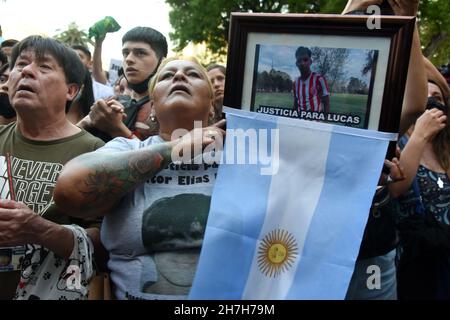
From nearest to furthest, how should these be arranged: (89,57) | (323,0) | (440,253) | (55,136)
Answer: (55,136)
(440,253)
(89,57)
(323,0)

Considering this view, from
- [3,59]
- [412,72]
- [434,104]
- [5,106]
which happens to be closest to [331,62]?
[412,72]

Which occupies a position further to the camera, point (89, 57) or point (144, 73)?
point (89, 57)

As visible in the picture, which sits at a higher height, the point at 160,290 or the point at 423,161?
the point at 423,161

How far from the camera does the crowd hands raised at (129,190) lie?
5.85ft

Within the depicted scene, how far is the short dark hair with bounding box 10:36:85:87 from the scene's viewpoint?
2.25m

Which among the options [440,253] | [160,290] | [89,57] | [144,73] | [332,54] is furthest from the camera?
[89,57]

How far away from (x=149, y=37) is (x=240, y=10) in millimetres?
14266

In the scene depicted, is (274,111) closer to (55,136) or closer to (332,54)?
(332,54)

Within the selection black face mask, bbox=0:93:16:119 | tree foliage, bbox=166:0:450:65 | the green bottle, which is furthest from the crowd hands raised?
tree foliage, bbox=166:0:450:65

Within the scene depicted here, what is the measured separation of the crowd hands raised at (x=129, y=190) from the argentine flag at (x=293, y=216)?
0.41 ft

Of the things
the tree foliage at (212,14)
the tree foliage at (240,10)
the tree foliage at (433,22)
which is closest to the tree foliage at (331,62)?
the tree foliage at (240,10)
